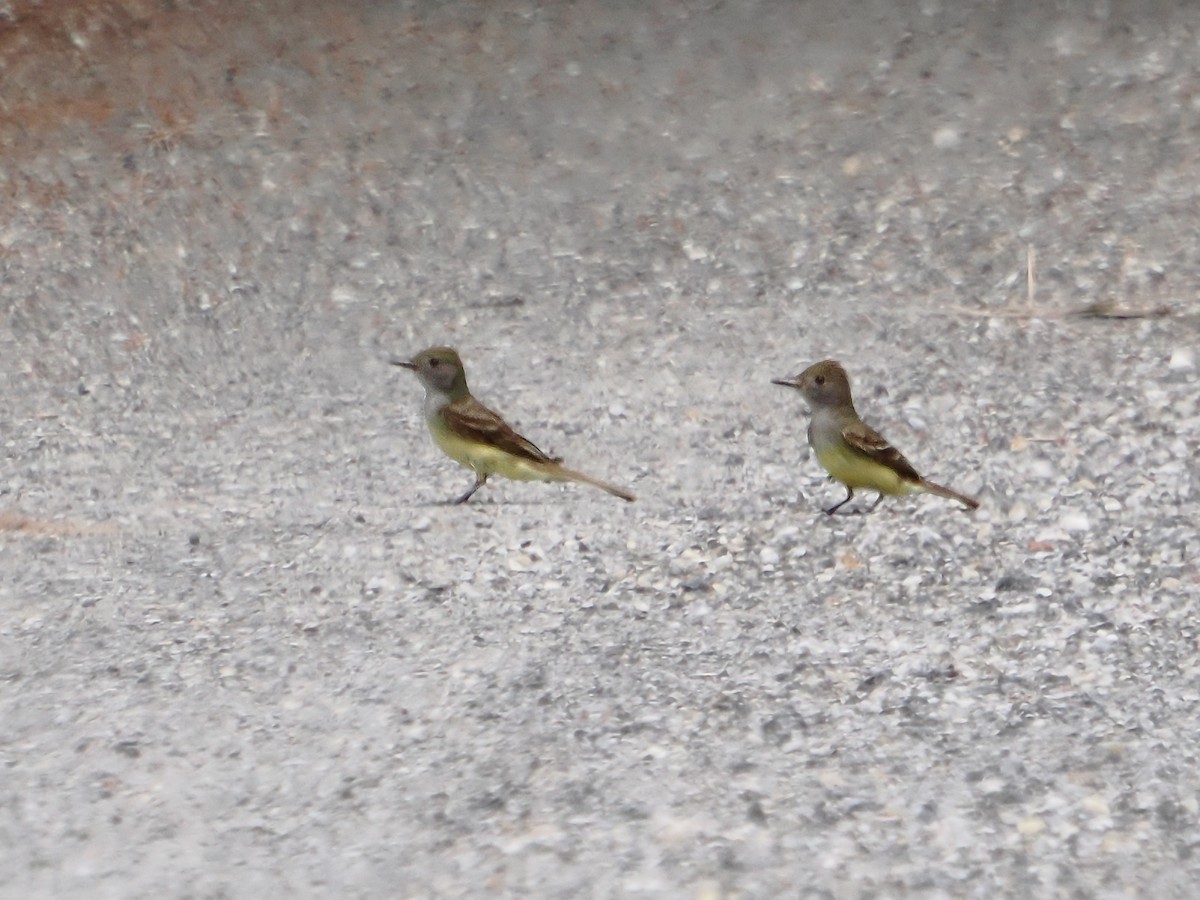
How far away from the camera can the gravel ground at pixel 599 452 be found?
4.42m

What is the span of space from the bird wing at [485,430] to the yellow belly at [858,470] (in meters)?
0.98

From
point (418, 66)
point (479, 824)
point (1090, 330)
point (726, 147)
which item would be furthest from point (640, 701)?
point (418, 66)

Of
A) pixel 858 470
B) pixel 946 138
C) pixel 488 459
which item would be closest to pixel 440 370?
pixel 488 459

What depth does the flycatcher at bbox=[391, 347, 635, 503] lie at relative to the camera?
581 centimetres

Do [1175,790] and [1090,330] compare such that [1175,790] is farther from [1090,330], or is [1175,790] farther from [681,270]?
[681,270]

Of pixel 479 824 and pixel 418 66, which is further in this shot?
pixel 418 66

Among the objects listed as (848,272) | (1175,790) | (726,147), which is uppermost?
(726,147)

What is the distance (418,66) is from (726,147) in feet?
5.60

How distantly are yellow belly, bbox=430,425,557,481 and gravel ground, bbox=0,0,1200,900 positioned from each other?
13.0 inches

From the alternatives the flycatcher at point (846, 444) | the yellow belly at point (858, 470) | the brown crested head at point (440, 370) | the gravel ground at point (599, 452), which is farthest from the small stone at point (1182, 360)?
the brown crested head at point (440, 370)

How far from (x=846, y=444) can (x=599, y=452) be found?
1634 mm

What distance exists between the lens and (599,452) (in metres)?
7.04

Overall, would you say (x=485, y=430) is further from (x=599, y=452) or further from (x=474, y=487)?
(x=599, y=452)

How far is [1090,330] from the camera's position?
757 cm
